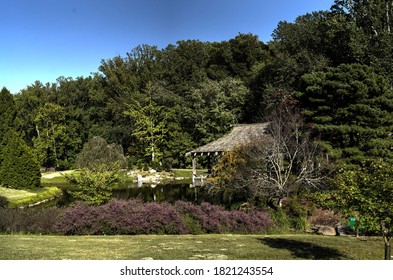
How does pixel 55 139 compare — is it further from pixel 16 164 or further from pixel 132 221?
pixel 132 221

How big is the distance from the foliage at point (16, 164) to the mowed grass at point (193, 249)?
44.6ft

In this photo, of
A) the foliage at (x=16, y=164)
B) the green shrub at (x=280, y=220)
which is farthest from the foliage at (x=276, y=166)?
the foliage at (x=16, y=164)

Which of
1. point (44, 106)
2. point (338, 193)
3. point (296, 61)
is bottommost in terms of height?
point (338, 193)

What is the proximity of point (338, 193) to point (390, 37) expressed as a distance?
53.1 feet

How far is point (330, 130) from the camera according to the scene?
14.3 metres

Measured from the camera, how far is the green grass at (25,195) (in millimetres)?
16686

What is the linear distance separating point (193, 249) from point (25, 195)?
1456 cm

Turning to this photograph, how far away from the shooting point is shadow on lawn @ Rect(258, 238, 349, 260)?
625 cm

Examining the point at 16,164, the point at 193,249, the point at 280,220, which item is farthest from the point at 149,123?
the point at 193,249

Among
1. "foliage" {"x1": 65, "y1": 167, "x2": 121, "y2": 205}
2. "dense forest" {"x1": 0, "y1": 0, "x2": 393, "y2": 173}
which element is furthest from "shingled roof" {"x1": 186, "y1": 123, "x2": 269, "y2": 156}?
"foliage" {"x1": 65, "y1": 167, "x2": 121, "y2": 205}

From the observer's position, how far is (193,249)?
21.1ft

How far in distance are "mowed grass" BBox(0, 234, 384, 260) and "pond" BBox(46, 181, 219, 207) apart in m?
7.74

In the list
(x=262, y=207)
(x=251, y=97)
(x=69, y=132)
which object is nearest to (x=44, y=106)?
(x=69, y=132)
